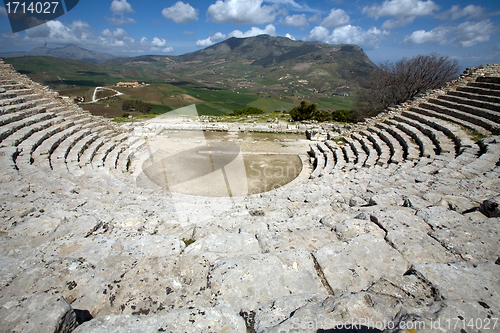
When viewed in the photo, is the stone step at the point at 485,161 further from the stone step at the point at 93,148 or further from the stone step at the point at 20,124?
the stone step at the point at 20,124

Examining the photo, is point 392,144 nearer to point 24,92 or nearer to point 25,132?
point 25,132

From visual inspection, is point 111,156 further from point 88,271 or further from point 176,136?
point 88,271

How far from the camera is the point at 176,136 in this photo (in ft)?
54.1

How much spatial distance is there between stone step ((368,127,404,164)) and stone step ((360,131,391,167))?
0.57ft

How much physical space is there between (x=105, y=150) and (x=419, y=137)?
15.2 meters

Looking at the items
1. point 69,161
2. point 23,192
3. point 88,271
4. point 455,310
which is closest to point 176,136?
point 69,161

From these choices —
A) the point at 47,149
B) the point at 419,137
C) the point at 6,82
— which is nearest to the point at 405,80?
the point at 419,137

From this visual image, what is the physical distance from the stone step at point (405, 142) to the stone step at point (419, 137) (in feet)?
0.57

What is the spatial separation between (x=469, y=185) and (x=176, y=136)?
15412 mm

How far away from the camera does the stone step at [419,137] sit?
9.52 m

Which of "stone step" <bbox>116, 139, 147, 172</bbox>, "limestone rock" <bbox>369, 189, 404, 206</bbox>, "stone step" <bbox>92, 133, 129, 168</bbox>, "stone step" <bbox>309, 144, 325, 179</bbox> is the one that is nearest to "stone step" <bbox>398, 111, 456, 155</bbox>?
"stone step" <bbox>309, 144, 325, 179</bbox>

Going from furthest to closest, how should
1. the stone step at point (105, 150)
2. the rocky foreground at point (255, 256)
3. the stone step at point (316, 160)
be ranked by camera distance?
the stone step at point (316, 160) → the stone step at point (105, 150) → the rocky foreground at point (255, 256)

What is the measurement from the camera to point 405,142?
1123 centimetres

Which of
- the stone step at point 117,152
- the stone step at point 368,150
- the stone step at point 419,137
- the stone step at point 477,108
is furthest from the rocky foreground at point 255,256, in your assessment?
the stone step at point 477,108
